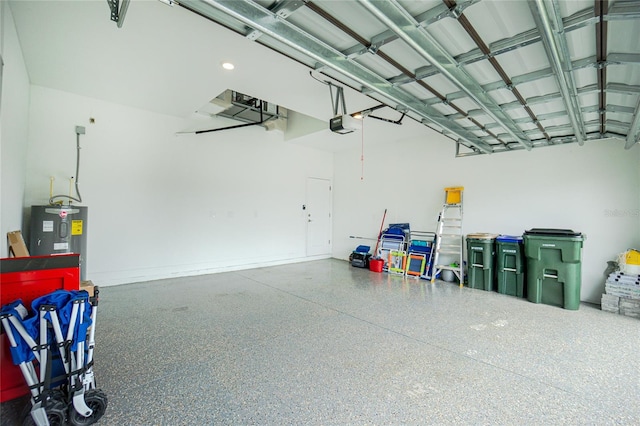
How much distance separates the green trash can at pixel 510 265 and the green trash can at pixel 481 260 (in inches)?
4.5

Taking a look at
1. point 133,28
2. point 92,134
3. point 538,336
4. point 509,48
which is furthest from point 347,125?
point 92,134

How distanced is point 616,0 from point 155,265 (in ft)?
20.1

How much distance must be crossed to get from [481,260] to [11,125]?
250 inches

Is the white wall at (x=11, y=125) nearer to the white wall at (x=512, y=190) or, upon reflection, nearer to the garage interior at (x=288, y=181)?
the garage interior at (x=288, y=181)

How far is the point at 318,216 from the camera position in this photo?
760cm

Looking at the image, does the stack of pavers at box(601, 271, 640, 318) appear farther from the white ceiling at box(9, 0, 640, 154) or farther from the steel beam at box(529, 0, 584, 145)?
the steel beam at box(529, 0, 584, 145)

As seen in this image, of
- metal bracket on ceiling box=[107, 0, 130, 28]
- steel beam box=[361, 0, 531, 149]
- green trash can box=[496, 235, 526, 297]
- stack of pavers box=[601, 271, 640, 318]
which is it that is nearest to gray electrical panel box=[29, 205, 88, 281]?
metal bracket on ceiling box=[107, 0, 130, 28]

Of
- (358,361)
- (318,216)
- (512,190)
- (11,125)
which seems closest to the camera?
(358,361)

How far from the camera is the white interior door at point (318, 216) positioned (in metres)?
7.42

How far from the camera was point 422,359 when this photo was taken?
2.47 m

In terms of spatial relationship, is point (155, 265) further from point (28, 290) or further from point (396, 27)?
point (396, 27)

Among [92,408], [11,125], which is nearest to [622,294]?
[92,408]

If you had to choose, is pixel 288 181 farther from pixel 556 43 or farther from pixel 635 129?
pixel 635 129

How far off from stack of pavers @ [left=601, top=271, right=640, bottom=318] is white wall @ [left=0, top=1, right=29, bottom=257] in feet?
22.5
